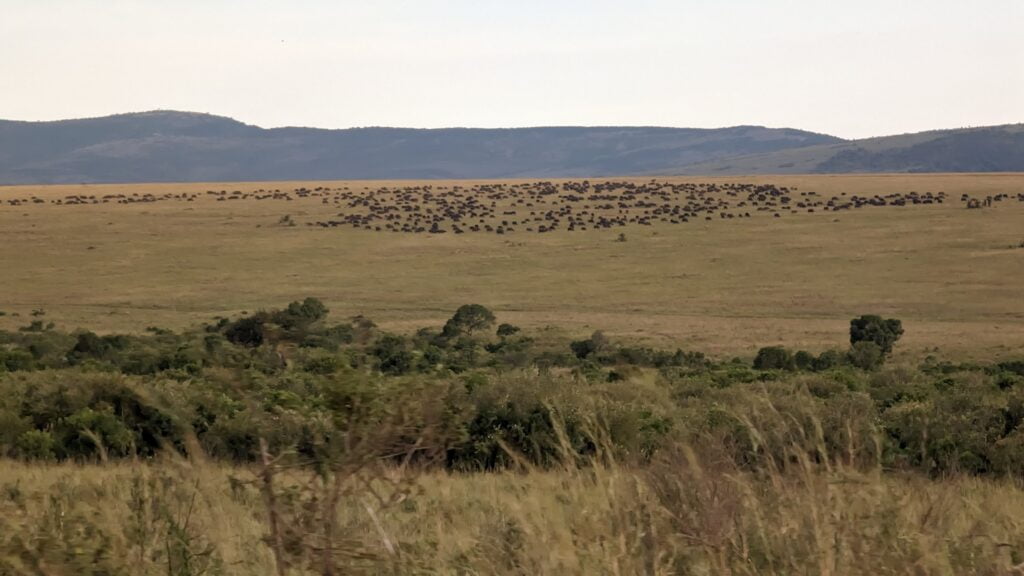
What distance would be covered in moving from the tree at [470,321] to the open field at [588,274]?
205 centimetres

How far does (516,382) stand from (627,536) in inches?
363

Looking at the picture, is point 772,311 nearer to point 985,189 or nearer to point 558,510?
point 558,510

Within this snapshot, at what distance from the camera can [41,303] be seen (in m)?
47.1

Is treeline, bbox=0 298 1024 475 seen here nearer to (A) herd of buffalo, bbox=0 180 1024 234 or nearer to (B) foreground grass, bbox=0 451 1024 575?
(B) foreground grass, bbox=0 451 1024 575

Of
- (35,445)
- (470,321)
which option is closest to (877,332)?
(470,321)

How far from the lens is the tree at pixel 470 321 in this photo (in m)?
37.8

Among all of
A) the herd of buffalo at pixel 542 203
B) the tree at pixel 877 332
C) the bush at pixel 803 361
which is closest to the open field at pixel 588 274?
the tree at pixel 877 332

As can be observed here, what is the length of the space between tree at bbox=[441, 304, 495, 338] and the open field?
2047 mm

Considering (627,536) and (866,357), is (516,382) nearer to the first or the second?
(627,536)

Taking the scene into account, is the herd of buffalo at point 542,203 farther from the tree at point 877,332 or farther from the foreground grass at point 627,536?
the foreground grass at point 627,536

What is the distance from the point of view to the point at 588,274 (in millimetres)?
55375

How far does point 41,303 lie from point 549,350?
24.4 meters

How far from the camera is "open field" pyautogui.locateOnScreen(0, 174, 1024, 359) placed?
41.4m

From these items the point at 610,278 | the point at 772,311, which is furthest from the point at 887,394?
the point at 610,278
